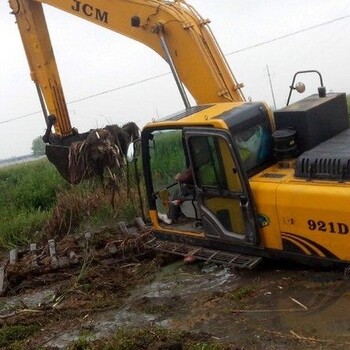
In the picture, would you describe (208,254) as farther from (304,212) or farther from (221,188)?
(304,212)

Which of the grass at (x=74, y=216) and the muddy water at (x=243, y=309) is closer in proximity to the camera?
the muddy water at (x=243, y=309)

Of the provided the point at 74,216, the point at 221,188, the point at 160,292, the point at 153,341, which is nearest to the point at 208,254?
the point at 160,292

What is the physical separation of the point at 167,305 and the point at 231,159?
1.58 metres

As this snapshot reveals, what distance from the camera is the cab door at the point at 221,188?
19.3 feet

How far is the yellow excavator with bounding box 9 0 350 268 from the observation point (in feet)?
18.0

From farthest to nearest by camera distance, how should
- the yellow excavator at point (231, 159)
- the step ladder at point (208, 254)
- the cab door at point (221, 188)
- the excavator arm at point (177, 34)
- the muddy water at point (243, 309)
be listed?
1. the excavator arm at point (177, 34)
2. the step ladder at point (208, 254)
3. the cab door at point (221, 188)
4. the yellow excavator at point (231, 159)
5. the muddy water at point (243, 309)

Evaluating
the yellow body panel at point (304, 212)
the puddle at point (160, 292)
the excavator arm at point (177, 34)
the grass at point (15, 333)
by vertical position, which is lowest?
the puddle at point (160, 292)

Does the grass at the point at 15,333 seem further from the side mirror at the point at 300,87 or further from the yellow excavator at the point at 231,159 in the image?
the side mirror at the point at 300,87

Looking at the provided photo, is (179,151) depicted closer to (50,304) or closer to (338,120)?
(338,120)

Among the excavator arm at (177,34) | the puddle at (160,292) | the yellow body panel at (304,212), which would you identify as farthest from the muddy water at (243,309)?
the excavator arm at (177,34)

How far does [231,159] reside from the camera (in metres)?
5.93

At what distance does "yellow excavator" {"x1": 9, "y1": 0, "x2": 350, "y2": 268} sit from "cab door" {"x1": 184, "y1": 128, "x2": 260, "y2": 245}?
0.01 metres

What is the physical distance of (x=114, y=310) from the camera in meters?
6.08

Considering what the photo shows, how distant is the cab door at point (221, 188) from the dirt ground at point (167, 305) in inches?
19.8
